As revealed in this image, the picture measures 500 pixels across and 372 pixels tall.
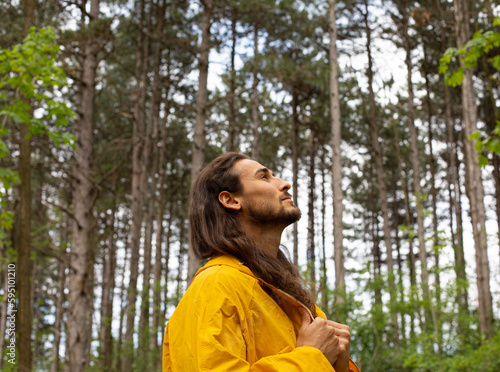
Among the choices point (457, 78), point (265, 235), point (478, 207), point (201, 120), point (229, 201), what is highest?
point (201, 120)

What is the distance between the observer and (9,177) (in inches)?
190

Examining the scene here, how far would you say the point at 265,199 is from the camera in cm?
197

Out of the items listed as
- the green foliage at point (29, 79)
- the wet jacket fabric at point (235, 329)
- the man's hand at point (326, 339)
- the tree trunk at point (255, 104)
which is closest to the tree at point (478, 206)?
the tree trunk at point (255, 104)

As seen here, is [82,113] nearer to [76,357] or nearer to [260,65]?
[76,357]

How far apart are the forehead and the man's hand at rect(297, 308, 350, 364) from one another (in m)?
0.64

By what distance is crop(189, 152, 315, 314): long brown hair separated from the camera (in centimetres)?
179

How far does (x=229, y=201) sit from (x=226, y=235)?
18 cm

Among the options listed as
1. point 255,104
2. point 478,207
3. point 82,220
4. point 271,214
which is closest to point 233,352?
point 271,214

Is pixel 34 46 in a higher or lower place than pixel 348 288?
higher

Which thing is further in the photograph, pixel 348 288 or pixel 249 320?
pixel 348 288

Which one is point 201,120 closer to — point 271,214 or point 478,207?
point 478,207

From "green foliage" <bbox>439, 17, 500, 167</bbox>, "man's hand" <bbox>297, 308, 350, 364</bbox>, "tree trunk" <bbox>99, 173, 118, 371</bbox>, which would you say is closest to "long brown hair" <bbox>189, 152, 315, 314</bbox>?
"man's hand" <bbox>297, 308, 350, 364</bbox>

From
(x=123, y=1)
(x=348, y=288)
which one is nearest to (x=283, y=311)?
(x=348, y=288)

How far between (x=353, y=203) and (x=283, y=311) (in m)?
25.4
